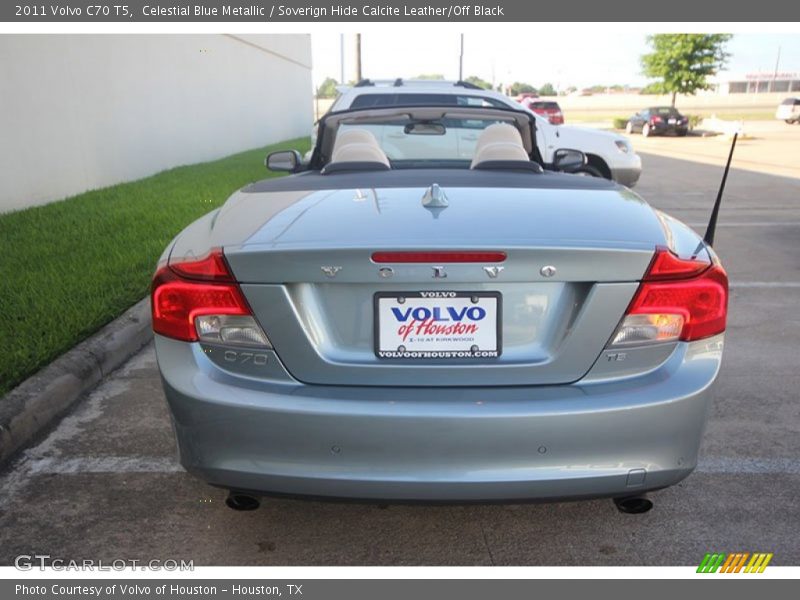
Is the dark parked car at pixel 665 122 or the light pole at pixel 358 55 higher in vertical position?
the light pole at pixel 358 55

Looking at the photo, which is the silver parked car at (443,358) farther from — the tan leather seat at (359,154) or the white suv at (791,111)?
the white suv at (791,111)

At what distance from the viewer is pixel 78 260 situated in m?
6.33

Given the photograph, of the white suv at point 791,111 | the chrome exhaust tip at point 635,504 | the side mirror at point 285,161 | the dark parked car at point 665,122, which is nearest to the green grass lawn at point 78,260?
the side mirror at point 285,161

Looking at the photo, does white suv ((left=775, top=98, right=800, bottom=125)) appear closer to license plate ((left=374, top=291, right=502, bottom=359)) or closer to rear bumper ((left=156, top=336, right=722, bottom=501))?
rear bumper ((left=156, top=336, right=722, bottom=501))

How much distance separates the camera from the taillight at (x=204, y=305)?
2377 millimetres

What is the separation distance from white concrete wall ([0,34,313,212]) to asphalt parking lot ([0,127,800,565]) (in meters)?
6.24

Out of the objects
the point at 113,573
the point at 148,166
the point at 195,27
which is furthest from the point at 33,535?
the point at 195,27

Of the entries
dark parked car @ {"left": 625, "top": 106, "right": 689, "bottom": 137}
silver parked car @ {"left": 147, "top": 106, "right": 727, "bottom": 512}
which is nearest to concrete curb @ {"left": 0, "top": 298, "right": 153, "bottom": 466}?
silver parked car @ {"left": 147, "top": 106, "right": 727, "bottom": 512}

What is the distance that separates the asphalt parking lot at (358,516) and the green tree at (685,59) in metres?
39.2

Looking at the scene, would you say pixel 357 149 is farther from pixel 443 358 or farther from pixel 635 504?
pixel 635 504

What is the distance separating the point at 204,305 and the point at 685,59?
41.8 meters

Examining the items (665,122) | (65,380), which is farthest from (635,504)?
(665,122)

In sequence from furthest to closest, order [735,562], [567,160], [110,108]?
1. [110,108]
2. [567,160]
3. [735,562]

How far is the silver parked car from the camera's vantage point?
7.45ft
